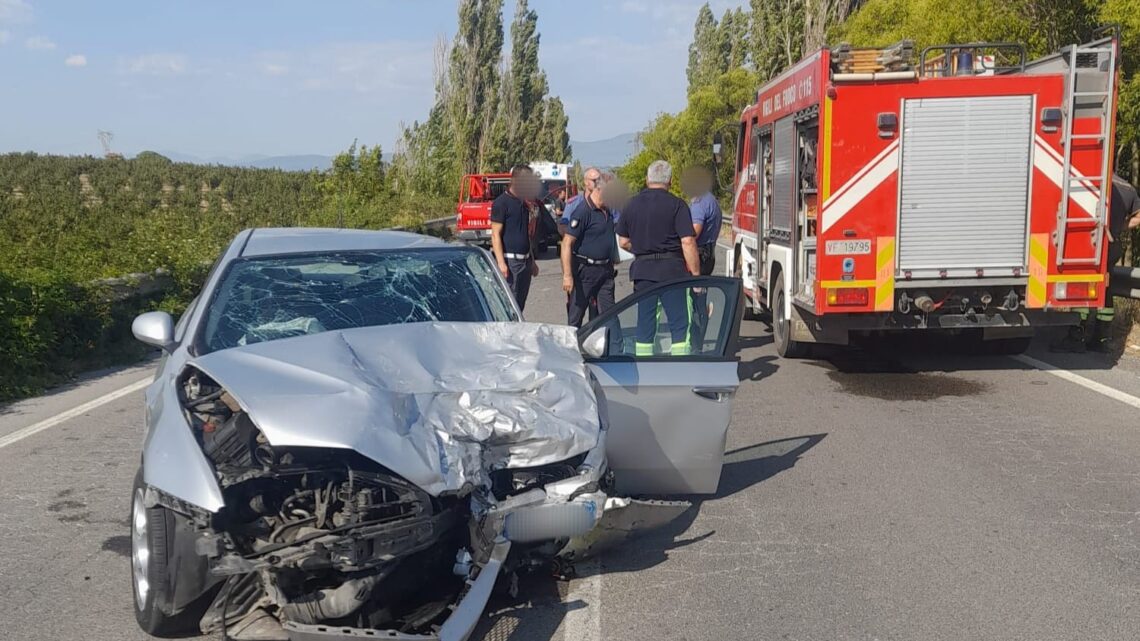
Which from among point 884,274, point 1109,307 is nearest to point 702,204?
point 884,274

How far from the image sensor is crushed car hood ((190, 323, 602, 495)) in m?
3.76

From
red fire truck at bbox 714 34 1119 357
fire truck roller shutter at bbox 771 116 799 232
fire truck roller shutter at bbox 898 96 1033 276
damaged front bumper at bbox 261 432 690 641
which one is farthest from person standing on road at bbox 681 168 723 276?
damaged front bumper at bbox 261 432 690 641

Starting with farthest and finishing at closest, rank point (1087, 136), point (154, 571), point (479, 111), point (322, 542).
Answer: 1. point (479, 111)
2. point (1087, 136)
3. point (154, 571)
4. point (322, 542)

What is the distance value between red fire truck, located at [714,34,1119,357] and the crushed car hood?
5.25m

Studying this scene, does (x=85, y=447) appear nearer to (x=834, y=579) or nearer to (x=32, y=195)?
(x=834, y=579)

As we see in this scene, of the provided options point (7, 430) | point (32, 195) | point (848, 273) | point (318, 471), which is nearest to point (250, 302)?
point (318, 471)

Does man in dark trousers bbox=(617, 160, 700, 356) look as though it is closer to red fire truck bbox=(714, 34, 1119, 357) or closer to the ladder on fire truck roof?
red fire truck bbox=(714, 34, 1119, 357)

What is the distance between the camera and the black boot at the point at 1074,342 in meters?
11.2

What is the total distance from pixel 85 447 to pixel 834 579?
17.5ft

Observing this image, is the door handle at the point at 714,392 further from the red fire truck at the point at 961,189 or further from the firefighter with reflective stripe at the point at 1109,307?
the firefighter with reflective stripe at the point at 1109,307

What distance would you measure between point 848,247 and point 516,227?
3072 millimetres

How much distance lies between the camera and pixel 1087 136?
30.3 ft

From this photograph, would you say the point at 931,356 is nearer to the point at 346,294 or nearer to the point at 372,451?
the point at 346,294

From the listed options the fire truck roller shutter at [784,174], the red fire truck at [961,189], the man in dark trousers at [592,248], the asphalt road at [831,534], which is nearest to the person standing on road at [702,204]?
the fire truck roller shutter at [784,174]
